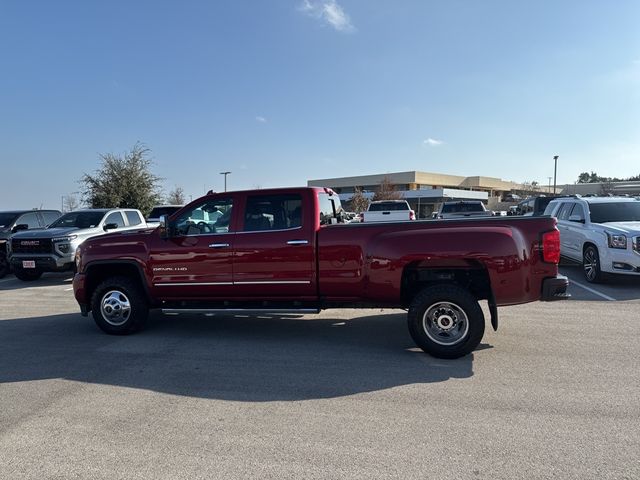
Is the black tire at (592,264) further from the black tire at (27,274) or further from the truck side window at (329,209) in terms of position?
the black tire at (27,274)

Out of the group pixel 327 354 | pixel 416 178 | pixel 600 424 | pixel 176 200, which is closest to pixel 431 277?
pixel 327 354

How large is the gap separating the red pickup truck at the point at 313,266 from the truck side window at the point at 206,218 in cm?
1

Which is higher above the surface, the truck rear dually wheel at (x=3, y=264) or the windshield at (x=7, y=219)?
the windshield at (x=7, y=219)

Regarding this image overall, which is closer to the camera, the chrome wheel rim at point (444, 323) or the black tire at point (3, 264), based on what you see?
the chrome wheel rim at point (444, 323)

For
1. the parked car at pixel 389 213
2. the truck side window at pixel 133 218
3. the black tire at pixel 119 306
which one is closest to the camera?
the black tire at pixel 119 306

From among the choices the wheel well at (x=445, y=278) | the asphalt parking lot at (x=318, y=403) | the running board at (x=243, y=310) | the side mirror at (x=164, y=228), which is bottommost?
the asphalt parking lot at (x=318, y=403)

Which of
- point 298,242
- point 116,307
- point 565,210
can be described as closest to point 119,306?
point 116,307

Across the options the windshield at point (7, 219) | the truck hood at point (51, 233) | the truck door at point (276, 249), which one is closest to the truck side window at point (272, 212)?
the truck door at point (276, 249)

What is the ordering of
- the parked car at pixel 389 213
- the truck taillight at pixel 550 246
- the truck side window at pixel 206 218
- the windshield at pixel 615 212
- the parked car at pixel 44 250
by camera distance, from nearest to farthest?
1. the truck taillight at pixel 550 246
2. the truck side window at pixel 206 218
3. the windshield at pixel 615 212
4. the parked car at pixel 44 250
5. the parked car at pixel 389 213

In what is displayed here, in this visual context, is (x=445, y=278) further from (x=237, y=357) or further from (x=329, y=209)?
(x=237, y=357)

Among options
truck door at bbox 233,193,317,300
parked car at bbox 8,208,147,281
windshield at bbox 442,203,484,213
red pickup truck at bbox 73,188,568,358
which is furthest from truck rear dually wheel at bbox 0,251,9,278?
windshield at bbox 442,203,484,213

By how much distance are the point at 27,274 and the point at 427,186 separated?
76862mm

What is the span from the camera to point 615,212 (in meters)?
10.5

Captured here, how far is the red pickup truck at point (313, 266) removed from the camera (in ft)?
16.5
